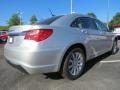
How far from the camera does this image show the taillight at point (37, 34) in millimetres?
4516

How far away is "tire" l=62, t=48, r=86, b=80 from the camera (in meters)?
5.06

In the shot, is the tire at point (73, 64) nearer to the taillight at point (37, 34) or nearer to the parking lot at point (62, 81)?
the parking lot at point (62, 81)

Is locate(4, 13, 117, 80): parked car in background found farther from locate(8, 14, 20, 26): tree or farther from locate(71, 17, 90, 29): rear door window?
locate(8, 14, 20, 26): tree

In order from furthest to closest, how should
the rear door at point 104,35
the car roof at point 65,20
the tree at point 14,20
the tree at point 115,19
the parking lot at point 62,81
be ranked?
the tree at point 14,20, the tree at point 115,19, the rear door at point 104,35, the car roof at point 65,20, the parking lot at point 62,81

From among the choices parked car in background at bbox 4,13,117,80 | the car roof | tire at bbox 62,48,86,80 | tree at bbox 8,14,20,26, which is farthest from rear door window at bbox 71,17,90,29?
tree at bbox 8,14,20,26

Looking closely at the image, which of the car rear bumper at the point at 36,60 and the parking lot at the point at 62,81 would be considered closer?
the car rear bumper at the point at 36,60

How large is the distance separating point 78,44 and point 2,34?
20.2m

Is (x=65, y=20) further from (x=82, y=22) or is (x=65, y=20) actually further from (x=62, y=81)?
(x=62, y=81)

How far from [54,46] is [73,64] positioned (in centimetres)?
95

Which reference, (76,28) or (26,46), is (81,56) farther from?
(26,46)

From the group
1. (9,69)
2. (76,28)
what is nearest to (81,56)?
(76,28)

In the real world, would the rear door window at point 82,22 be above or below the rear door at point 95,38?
above

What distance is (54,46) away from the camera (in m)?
4.64

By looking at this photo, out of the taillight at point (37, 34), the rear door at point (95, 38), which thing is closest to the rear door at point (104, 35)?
the rear door at point (95, 38)
